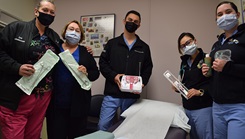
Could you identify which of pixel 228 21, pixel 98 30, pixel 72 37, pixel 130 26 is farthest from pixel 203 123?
pixel 98 30

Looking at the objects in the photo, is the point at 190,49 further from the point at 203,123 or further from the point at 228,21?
the point at 203,123

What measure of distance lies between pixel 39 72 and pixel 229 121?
1.50 metres

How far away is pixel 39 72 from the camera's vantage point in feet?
4.55

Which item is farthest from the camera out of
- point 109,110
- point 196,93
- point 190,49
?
point 109,110

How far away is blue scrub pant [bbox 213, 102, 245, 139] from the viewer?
3.81 ft

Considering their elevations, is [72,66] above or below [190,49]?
below

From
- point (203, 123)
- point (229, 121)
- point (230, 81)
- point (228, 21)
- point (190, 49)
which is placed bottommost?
point (203, 123)

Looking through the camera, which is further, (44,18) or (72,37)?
(72,37)

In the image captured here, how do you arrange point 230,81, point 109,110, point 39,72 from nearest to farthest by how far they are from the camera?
point 230,81, point 39,72, point 109,110

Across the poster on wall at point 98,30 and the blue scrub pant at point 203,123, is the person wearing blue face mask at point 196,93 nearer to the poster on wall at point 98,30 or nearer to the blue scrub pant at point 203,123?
the blue scrub pant at point 203,123

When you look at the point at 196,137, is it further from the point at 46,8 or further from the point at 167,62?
the point at 46,8

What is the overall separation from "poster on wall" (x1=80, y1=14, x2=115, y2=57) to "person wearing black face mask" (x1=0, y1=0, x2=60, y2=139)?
46.1 inches

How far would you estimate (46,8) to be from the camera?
1.47 meters

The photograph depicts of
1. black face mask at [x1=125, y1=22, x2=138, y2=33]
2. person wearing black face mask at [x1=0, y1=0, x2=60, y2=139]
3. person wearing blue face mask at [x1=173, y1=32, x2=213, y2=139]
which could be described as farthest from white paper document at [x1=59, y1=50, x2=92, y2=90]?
person wearing blue face mask at [x1=173, y1=32, x2=213, y2=139]
